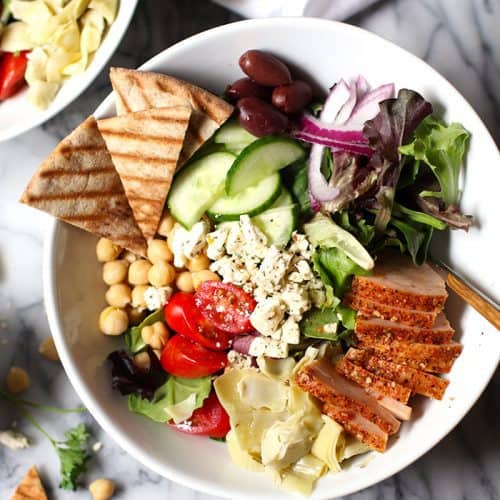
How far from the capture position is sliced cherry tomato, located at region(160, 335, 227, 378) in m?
2.93

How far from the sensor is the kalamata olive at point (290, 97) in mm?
2742

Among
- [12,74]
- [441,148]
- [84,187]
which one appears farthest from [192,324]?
[12,74]

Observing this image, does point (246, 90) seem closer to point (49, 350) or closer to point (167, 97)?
point (167, 97)

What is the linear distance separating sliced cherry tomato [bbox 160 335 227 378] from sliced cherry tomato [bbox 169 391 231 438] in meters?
0.12

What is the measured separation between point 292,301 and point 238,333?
0.90 feet

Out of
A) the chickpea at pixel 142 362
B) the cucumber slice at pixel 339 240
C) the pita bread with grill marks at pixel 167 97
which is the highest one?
the pita bread with grill marks at pixel 167 97

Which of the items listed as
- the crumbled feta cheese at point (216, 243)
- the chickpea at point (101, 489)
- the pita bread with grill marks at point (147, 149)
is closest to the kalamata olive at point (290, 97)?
the pita bread with grill marks at point (147, 149)

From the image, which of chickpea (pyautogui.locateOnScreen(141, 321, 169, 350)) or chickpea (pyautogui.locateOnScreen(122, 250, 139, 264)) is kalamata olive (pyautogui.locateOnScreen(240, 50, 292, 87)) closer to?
chickpea (pyautogui.locateOnScreen(122, 250, 139, 264))

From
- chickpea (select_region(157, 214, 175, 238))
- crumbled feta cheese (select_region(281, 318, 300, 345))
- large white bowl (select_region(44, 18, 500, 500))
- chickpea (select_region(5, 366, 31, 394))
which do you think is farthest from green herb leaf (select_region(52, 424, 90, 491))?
crumbled feta cheese (select_region(281, 318, 300, 345))

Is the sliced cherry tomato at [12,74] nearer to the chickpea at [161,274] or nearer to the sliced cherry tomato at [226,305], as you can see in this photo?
the chickpea at [161,274]

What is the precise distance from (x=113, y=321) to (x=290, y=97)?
99cm

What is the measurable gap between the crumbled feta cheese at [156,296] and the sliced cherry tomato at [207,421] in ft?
1.26

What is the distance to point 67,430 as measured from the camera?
342cm

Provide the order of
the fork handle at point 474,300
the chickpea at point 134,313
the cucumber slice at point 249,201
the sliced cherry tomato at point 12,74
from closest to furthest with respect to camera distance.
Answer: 1. the fork handle at point 474,300
2. the cucumber slice at point 249,201
3. the chickpea at point 134,313
4. the sliced cherry tomato at point 12,74
